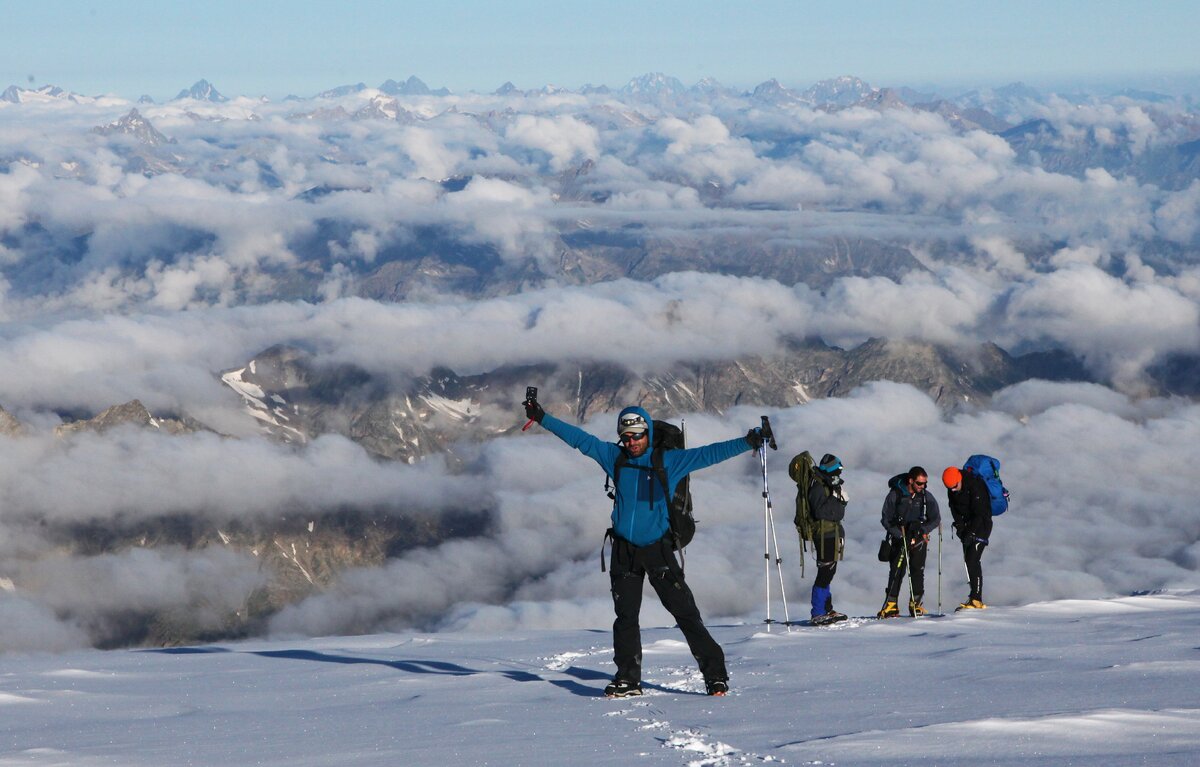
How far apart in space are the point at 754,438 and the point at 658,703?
9.21 ft

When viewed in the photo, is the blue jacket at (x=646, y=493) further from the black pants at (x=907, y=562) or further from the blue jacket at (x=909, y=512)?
the black pants at (x=907, y=562)

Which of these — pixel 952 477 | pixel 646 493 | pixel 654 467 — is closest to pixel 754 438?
pixel 654 467

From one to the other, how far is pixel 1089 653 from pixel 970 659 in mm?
1403

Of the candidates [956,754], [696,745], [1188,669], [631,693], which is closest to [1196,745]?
[956,754]

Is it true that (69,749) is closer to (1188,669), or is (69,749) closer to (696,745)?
(696,745)

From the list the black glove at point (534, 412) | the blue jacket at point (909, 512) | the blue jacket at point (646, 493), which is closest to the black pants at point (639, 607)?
the blue jacket at point (646, 493)

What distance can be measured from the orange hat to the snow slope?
3.15 metres

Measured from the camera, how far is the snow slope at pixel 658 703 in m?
8.26

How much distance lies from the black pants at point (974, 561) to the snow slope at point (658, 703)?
3.67m

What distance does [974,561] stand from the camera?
22.1m

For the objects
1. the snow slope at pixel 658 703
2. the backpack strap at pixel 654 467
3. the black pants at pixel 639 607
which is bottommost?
the snow slope at pixel 658 703

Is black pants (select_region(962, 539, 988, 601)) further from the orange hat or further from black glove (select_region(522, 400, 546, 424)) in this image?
black glove (select_region(522, 400, 546, 424))

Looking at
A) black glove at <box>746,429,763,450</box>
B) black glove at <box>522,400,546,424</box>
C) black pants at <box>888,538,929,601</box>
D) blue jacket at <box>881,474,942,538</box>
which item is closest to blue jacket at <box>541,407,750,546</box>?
black glove at <box>746,429,763,450</box>

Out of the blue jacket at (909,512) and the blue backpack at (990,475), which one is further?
the blue backpack at (990,475)
